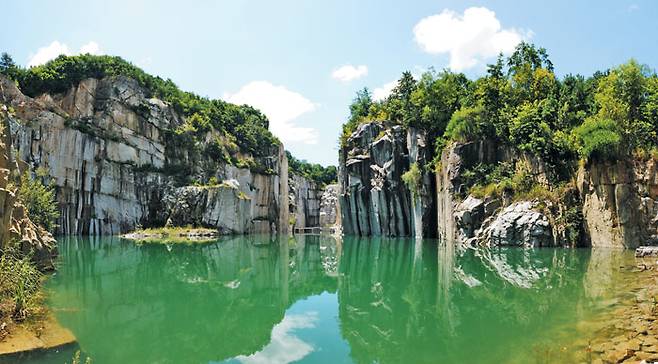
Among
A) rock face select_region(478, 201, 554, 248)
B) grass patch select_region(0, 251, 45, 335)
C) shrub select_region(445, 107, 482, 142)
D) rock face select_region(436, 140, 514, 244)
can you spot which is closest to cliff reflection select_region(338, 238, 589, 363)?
rock face select_region(478, 201, 554, 248)

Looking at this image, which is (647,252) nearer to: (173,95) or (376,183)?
(376,183)

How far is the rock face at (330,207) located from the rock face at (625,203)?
51090mm

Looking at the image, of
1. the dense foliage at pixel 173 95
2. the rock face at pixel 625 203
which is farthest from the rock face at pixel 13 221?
the dense foliage at pixel 173 95

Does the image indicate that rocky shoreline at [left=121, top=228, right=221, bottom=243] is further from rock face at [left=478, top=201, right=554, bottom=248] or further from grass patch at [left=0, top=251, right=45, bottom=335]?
grass patch at [left=0, top=251, right=45, bottom=335]

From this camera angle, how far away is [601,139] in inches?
859

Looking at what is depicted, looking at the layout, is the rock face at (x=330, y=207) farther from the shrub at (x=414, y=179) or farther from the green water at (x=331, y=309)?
the green water at (x=331, y=309)

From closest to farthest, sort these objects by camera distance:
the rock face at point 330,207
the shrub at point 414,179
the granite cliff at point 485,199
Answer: the granite cliff at point 485,199 < the shrub at point 414,179 < the rock face at point 330,207

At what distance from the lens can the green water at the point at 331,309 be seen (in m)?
7.14

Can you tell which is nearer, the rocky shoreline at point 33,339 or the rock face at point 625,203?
the rocky shoreline at point 33,339

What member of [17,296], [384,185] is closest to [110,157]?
[384,185]

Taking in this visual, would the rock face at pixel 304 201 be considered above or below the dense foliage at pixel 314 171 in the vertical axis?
below

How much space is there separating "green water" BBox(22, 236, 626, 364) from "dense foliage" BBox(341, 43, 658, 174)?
23.8ft

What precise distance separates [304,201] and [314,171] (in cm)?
961

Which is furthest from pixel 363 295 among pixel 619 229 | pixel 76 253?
pixel 76 253
